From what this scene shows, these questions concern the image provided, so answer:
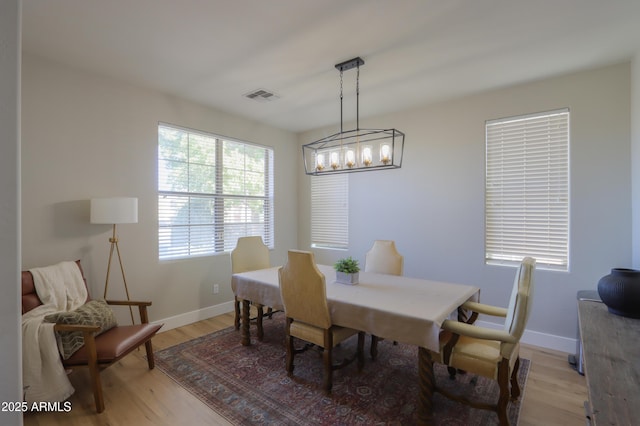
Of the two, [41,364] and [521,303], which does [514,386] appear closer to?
[521,303]

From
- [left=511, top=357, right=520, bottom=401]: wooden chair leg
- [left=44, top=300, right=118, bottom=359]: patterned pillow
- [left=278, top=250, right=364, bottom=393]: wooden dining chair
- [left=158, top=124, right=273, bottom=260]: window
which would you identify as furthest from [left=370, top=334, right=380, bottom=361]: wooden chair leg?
[left=158, top=124, right=273, bottom=260]: window

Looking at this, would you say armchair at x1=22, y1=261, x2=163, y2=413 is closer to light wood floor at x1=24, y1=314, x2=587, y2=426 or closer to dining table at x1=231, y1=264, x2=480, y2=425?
light wood floor at x1=24, y1=314, x2=587, y2=426

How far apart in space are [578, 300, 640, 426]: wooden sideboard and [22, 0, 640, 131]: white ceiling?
2.07 metres

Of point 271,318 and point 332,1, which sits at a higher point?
point 332,1

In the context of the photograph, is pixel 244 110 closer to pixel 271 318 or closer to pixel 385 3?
pixel 385 3

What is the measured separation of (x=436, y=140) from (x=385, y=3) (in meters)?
2.17

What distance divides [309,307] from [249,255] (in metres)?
1.58

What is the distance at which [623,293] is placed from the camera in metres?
1.84

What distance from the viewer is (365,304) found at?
2.13 m

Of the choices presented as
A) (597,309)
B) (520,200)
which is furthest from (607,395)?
(520,200)

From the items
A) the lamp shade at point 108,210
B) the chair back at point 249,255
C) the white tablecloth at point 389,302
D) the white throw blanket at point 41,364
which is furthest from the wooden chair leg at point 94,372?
the chair back at point 249,255

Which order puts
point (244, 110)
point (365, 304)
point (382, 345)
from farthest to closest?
1. point (244, 110)
2. point (382, 345)
3. point (365, 304)

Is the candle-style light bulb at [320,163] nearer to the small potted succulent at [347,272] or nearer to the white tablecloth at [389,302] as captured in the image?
the small potted succulent at [347,272]

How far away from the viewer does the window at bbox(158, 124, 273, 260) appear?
3.63 meters
